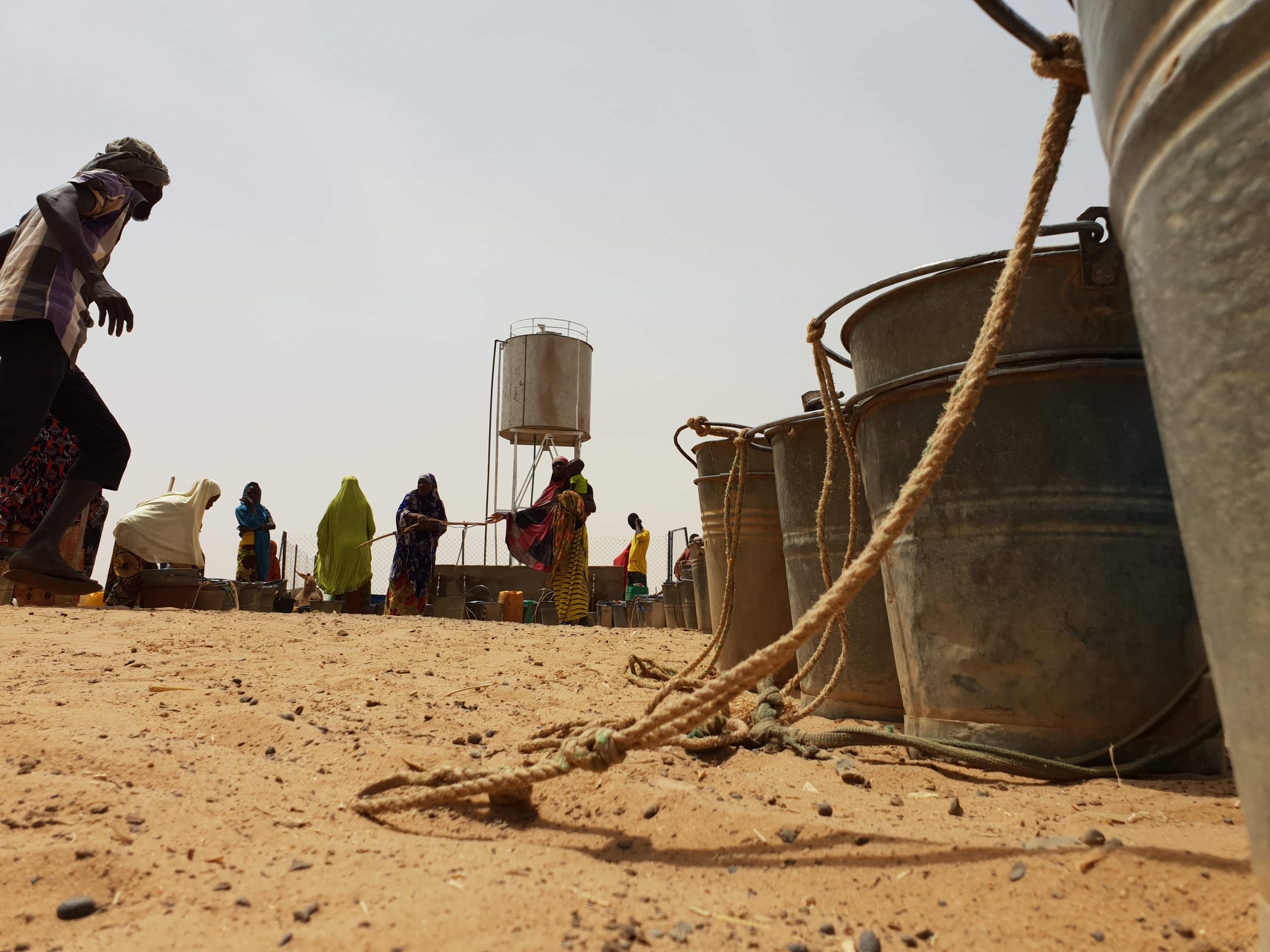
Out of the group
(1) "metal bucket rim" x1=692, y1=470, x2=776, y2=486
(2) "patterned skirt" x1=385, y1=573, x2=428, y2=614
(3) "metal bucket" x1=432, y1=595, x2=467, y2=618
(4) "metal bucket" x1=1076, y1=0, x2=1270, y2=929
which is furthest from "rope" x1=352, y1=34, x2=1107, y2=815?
(3) "metal bucket" x1=432, y1=595, x2=467, y2=618

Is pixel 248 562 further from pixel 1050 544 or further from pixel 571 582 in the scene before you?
pixel 1050 544

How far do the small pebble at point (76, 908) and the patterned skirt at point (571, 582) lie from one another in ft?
27.8

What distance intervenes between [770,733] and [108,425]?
11.3 feet

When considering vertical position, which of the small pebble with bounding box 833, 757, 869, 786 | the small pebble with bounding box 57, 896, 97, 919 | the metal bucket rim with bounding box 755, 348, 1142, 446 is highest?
the metal bucket rim with bounding box 755, 348, 1142, 446

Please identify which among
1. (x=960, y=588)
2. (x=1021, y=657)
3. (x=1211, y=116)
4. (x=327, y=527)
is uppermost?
(x=327, y=527)

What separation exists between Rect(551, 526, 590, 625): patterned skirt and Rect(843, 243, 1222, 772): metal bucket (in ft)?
24.9

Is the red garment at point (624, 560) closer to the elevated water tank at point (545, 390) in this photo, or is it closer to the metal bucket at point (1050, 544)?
the elevated water tank at point (545, 390)

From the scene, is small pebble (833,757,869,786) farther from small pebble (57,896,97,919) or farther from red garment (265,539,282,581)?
red garment (265,539,282,581)

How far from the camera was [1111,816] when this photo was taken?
5.67 ft

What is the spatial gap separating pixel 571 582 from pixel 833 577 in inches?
270

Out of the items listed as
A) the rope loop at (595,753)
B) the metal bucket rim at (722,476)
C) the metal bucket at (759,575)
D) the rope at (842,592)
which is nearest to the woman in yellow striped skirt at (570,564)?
the metal bucket rim at (722,476)

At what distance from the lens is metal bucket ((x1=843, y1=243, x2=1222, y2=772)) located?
2096 millimetres

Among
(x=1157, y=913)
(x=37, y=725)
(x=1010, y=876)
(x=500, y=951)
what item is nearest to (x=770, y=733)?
(x=1010, y=876)

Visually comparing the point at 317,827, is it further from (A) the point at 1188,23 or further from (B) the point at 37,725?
(A) the point at 1188,23
